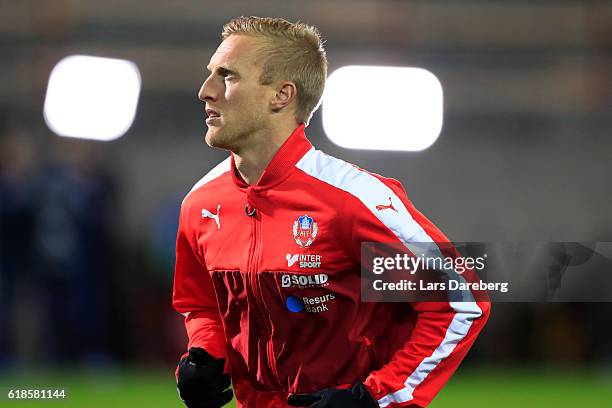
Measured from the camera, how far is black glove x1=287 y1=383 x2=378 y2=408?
2473 mm

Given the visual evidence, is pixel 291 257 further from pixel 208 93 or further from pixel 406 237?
pixel 208 93

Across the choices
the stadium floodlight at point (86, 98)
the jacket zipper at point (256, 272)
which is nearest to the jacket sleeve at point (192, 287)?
the jacket zipper at point (256, 272)

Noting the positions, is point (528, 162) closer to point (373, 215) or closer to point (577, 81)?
point (577, 81)

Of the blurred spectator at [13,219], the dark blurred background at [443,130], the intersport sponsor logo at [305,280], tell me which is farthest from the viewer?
the dark blurred background at [443,130]

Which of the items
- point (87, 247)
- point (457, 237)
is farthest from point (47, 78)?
point (457, 237)

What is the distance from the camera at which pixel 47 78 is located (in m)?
10.2

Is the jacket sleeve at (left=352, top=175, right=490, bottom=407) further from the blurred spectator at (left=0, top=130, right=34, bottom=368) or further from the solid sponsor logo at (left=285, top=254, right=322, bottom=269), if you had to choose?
the blurred spectator at (left=0, top=130, right=34, bottom=368)

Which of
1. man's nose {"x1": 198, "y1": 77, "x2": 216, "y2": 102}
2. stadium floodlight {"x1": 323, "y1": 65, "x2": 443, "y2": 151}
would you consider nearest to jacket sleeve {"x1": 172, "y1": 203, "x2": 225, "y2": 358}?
man's nose {"x1": 198, "y1": 77, "x2": 216, "y2": 102}

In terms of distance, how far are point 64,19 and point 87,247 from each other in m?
3.86

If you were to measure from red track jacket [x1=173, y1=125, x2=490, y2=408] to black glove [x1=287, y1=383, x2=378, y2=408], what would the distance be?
0.14 ft

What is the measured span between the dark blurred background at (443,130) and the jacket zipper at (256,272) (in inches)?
245

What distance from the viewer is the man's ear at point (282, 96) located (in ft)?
9.35

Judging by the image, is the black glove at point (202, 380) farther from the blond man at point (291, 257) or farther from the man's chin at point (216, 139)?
the man's chin at point (216, 139)

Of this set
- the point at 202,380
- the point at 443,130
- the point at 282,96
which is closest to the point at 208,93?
the point at 282,96
